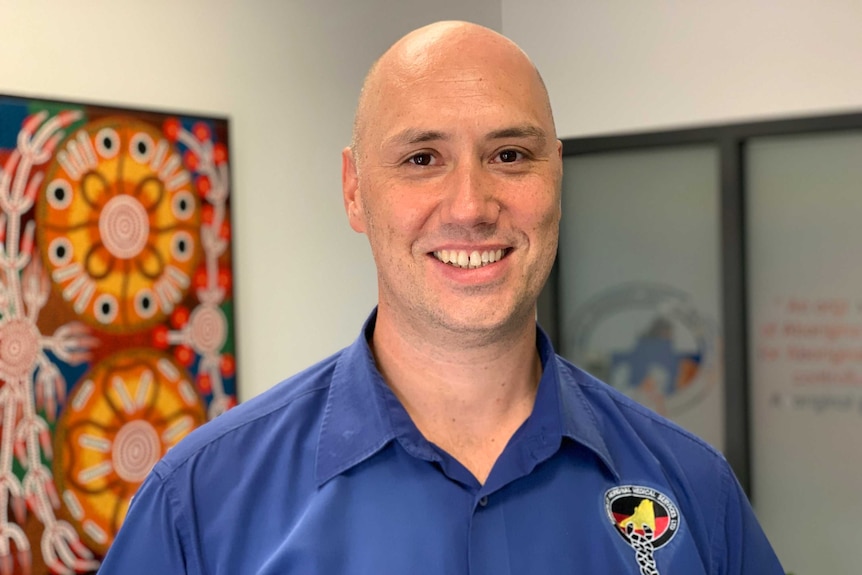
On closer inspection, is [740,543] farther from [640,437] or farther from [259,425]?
[259,425]

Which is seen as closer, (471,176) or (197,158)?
(471,176)

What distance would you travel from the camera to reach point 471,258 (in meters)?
1.08

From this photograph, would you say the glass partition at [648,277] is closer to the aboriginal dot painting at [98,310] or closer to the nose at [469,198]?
the aboriginal dot painting at [98,310]

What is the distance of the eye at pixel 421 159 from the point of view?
3.65ft

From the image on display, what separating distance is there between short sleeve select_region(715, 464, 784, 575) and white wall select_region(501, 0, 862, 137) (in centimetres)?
218

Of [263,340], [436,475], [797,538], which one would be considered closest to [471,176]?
[436,475]

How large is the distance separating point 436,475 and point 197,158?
163cm

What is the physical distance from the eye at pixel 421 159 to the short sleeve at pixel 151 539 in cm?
50

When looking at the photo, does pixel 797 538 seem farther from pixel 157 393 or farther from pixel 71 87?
pixel 71 87

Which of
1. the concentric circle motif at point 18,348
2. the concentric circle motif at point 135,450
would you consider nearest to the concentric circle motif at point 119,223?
the concentric circle motif at point 18,348

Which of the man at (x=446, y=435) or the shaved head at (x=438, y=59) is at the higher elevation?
the shaved head at (x=438, y=59)

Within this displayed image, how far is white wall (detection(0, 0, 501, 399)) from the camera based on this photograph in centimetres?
218

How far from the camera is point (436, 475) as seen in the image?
1.06 m

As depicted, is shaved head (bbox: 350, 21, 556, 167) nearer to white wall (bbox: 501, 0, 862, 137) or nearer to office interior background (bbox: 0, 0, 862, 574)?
office interior background (bbox: 0, 0, 862, 574)
